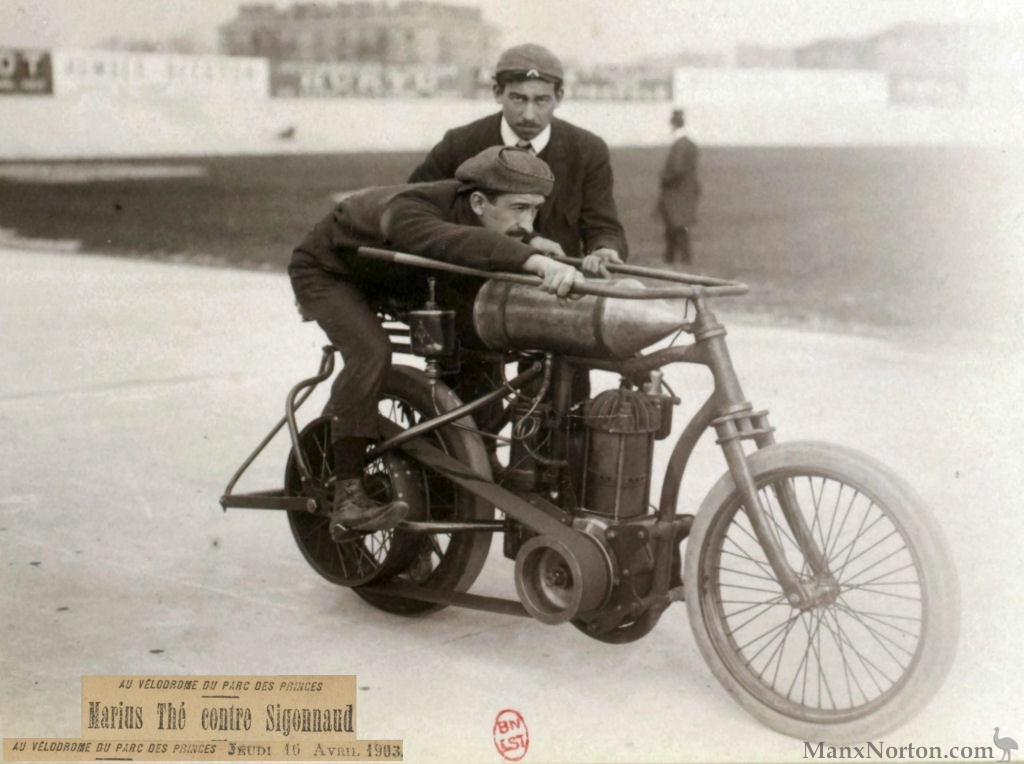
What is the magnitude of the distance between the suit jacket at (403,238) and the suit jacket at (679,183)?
1021 cm

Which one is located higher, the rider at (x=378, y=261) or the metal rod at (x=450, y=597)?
the rider at (x=378, y=261)

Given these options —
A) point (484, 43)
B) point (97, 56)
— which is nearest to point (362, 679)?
point (484, 43)

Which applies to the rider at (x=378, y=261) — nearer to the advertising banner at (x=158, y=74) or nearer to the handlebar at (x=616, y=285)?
the handlebar at (x=616, y=285)

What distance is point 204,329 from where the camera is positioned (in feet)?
32.6

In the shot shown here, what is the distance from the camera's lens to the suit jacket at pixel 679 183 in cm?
1398

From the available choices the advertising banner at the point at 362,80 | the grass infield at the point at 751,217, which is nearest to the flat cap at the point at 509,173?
the grass infield at the point at 751,217

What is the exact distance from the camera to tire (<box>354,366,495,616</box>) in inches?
163

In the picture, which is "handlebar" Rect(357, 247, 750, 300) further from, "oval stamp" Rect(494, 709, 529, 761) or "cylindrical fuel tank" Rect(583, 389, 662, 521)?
"oval stamp" Rect(494, 709, 529, 761)

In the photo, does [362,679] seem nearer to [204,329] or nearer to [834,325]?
[204,329]

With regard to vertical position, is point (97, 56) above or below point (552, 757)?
above

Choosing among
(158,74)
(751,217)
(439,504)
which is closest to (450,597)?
(439,504)

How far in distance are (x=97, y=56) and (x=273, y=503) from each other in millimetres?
10246

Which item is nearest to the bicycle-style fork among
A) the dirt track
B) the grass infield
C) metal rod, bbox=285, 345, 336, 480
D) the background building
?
the dirt track

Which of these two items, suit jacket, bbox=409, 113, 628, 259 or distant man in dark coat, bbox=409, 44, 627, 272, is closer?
distant man in dark coat, bbox=409, 44, 627, 272
